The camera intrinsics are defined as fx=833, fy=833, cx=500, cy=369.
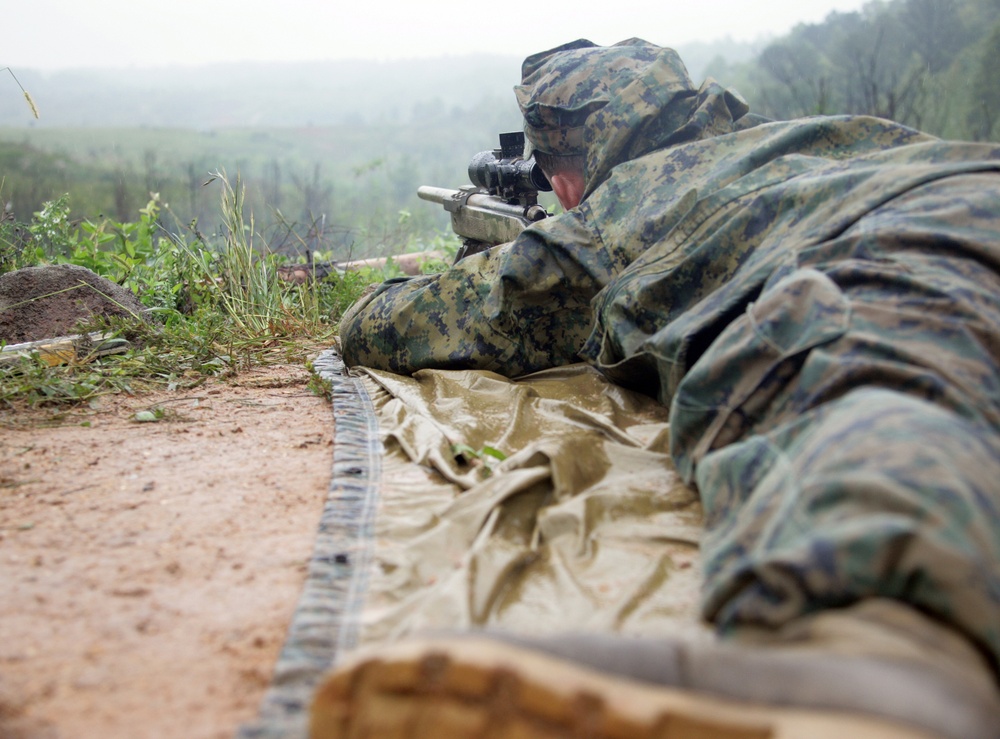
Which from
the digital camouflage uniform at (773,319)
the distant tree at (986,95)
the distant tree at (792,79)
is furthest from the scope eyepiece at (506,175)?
the distant tree at (792,79)

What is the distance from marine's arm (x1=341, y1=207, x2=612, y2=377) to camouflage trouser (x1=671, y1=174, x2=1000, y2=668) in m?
0.82

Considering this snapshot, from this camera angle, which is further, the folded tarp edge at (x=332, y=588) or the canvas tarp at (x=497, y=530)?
the canvas tarp at (x=497, y=530)

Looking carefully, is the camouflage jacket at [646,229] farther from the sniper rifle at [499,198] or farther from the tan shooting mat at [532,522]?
the sniper rifle at [499,198]

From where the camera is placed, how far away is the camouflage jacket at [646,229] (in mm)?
1724

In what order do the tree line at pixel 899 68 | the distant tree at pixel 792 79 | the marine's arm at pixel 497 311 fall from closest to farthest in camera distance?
the marine's arm at pixel 497 311, the tree line at pixel 899 68, the distant tree at pixel 792 79

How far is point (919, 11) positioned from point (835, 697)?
724cm

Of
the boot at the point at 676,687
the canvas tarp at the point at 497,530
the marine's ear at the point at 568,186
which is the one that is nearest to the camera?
the boot at the point at 676,687

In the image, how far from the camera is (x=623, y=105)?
2389 millimetres

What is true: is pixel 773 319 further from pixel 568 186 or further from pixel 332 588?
pixel 568 186

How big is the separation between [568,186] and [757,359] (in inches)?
58.9

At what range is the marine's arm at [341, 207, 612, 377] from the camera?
7.45 ft

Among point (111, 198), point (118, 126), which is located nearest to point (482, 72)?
point (118, 126)

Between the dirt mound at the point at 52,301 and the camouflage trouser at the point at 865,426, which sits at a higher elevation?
the camouflage trouser at the point at 865,426

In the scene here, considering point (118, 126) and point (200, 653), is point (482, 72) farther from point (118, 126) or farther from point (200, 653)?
point (200, 653)
